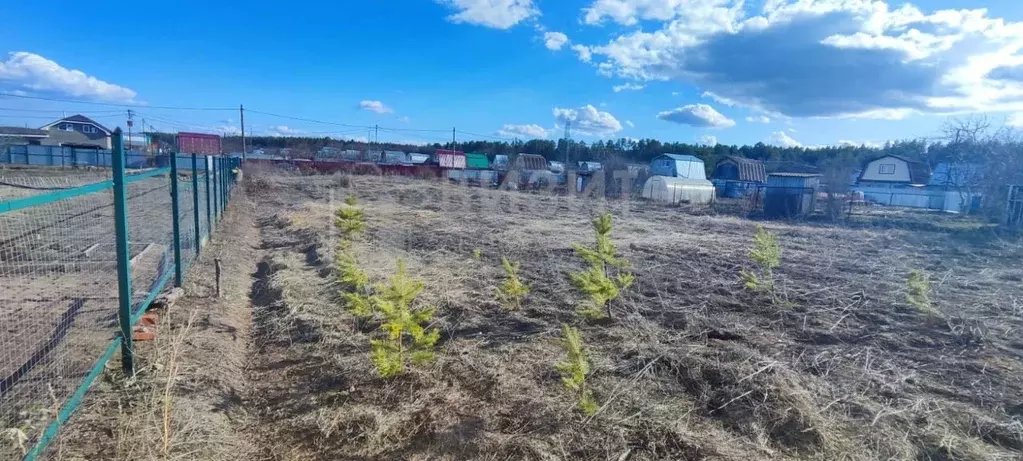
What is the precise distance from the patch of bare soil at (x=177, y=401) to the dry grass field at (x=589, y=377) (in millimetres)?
17

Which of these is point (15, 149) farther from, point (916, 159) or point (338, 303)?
point (916, 159)

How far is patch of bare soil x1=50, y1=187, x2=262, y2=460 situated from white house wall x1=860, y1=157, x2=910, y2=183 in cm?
5270

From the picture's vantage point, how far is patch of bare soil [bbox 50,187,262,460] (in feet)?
8.25

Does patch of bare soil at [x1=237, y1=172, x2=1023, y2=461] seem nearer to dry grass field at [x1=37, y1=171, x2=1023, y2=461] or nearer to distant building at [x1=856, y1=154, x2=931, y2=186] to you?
dry grass field at [x1=37, y1=171, x2=1023, y2=461]

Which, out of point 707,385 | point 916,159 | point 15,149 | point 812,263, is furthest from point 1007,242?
point 15,149

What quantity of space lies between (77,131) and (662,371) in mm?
73180

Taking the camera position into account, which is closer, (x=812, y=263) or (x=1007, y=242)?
(x=812, y=263)

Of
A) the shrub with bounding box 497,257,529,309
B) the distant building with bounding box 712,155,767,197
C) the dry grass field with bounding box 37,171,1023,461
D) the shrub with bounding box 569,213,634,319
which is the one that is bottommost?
the dry grass field with bounding box 37,171,1023,461

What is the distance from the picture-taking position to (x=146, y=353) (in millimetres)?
3525

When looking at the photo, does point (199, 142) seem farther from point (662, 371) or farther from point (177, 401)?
point (662, 371)

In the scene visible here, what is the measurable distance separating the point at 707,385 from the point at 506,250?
581 centimetres

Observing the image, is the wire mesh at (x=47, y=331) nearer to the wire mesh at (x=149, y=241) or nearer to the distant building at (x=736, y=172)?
the wire mesh at (x=149, y=241)

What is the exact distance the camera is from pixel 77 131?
182 ft

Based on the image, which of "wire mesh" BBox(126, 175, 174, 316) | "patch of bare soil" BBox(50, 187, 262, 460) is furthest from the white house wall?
"patch of bare soil" BBox(50, 187, 262, 460)
